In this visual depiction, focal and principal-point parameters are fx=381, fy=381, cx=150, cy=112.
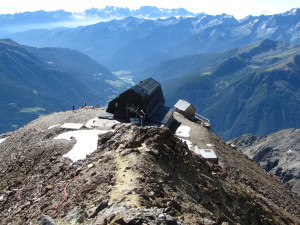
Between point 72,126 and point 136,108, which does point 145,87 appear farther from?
point 72,126

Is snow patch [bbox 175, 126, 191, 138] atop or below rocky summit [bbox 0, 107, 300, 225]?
below

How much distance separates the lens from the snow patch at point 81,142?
4278 cm

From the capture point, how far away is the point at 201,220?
20953mm

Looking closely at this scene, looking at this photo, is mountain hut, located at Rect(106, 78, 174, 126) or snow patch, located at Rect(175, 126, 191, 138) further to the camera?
mountain hut, located at Rect(106, 78, 174, 126)

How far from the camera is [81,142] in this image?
4834 centimetres

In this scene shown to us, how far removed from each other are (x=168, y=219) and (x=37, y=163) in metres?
28.7

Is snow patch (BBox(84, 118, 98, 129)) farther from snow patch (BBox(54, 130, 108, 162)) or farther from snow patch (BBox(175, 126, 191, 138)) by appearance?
snow patch (BBox(175, 126, 191, 138))

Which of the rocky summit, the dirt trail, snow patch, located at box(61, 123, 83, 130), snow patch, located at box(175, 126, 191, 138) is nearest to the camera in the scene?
the rocky summit

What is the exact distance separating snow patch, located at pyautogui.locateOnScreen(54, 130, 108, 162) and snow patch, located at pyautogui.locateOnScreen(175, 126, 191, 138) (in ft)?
49.9

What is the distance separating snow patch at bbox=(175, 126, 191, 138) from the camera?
205 ft

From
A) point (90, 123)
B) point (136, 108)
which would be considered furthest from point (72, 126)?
point (136, 108)

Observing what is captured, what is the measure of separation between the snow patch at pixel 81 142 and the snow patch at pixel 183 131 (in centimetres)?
1522

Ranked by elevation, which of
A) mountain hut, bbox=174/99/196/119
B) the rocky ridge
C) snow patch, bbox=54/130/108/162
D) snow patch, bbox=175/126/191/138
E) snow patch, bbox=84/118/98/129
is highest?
snow patch, bbox=54/130/108/162

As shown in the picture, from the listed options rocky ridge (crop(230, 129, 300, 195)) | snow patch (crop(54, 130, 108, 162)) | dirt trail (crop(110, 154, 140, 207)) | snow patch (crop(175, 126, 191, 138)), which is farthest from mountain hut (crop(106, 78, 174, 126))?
rocky ridge (crop(230, 129, 300, 195))
